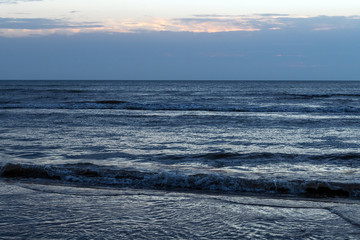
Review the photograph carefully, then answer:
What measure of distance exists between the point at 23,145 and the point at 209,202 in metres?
6.84

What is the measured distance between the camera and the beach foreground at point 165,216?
12.0 feet

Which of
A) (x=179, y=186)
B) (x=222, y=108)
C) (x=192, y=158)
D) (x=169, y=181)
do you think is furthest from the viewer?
(x=222, y=108)

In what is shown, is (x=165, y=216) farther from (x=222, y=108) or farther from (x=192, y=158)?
(x=222, y=108)

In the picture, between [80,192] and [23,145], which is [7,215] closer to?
[80,192]

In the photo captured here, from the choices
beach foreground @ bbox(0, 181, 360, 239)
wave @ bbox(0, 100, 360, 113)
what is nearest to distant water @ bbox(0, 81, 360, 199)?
beach foreground @ bbox(0, 181, 360, 239)

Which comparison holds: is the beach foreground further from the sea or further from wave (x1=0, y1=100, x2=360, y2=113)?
wave (x1=0, y1=100, x2=360, y2=113)

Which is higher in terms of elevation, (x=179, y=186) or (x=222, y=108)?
(x=222, y=108)

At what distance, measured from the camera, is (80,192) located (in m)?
5.41

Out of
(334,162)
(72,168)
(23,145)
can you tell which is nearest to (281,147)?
(334,162)

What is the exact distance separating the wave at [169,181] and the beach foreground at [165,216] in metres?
0.48

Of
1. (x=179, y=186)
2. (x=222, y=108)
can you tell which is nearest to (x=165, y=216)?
(x=179, y=186)

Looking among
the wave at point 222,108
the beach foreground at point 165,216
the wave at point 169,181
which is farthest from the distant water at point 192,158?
the wave at point 222,108

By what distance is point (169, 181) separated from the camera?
20.8ft

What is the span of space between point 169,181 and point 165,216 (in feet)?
7.00
